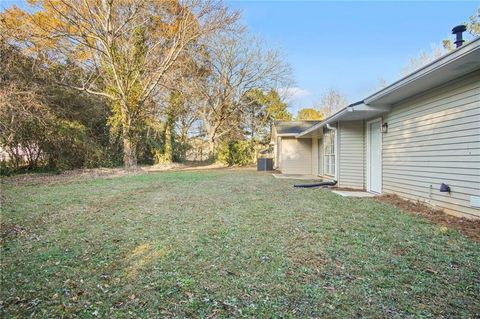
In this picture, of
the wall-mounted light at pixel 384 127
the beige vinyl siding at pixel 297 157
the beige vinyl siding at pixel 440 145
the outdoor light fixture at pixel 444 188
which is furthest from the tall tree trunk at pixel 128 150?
the outdoor light fixture at pixel 444 188

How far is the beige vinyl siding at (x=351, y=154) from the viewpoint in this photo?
8.74 m

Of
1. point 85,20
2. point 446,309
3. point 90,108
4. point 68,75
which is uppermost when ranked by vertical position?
point 85,20

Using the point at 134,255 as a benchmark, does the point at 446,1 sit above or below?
above

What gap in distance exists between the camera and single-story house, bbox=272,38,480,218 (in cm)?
438

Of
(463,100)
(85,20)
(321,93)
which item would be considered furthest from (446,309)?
(321,93)

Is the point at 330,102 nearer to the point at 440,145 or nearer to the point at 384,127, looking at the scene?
the point at 384,127

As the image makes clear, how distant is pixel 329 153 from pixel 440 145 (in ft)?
19.7

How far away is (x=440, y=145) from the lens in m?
5.18

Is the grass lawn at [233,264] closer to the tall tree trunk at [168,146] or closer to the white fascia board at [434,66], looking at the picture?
the white fascia board at [434,66]

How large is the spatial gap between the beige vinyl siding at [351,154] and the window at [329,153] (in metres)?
1.43

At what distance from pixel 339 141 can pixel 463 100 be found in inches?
180

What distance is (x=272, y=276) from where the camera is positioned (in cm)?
258

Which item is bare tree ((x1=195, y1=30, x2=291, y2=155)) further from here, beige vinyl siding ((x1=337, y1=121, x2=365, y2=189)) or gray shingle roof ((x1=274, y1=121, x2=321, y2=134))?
beige vinyl siding ((x1=337, y1=121, x2=365, y2=189))

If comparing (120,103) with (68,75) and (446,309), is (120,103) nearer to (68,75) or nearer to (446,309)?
(68,75)
